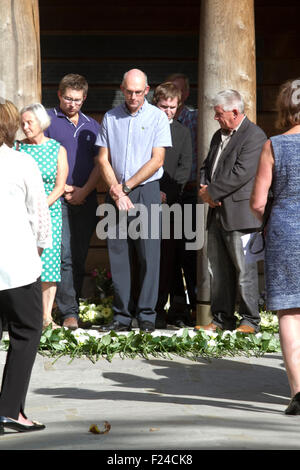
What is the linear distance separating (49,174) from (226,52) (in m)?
1.73

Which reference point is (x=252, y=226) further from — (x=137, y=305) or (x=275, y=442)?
(x=275, y=442)

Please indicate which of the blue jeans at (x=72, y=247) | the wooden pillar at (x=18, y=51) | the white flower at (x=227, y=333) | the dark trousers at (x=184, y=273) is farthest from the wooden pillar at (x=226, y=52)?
the white flower at (x=227, y=333)

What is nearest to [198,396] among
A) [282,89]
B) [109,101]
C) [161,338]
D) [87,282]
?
[161,338]

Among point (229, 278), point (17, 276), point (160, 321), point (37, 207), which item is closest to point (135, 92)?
point (229, 278)

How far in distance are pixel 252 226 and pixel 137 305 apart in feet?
3.69

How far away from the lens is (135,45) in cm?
1012

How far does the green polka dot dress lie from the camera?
7688mm

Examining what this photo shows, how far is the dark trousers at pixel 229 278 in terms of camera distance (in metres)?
7.46

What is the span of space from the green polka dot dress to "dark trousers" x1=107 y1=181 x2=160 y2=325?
458 mm

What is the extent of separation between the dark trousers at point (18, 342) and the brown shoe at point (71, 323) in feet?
10.7

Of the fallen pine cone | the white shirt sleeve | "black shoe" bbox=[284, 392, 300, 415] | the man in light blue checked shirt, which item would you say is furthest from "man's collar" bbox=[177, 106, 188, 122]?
the fallen pine cone

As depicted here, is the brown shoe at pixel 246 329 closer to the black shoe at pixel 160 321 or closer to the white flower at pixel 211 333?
the white flower at pixel 211 333

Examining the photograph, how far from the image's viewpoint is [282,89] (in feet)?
16.8

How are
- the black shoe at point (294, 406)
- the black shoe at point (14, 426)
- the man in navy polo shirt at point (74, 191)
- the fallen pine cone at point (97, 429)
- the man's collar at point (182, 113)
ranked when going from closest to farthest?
the fallen pine cone at point (97, 429), the black shoe at point (14, 426), the black shoe at point (294, 406), the man in navy polo shirt at point (74, 191), the man's collar at point (182, 113)
